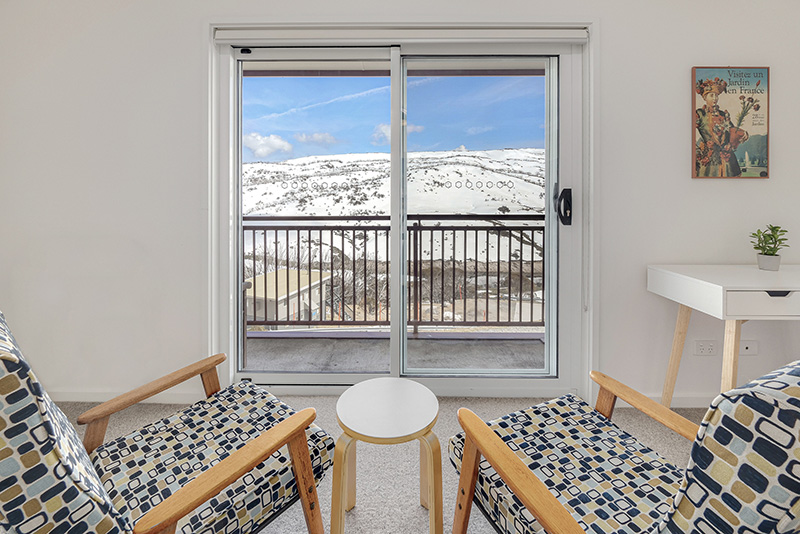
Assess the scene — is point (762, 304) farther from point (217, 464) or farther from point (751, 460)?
point (217, 464)

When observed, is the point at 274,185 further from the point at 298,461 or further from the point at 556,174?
the point at 298,461

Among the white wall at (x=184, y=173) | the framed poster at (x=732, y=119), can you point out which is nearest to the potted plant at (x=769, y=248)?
the white wall at (x=184, y=173)

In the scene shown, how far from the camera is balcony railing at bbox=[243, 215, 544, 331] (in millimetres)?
2338

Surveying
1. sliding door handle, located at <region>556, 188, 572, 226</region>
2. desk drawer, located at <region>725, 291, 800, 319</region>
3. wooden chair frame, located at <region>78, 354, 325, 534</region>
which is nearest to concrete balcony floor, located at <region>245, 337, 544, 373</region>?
sliding door handle, located at <region>556, 188, 572, 226</region>

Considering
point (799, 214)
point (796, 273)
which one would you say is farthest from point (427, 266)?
point (799, 214)

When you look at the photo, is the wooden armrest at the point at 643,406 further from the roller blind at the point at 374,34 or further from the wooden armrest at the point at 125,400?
the roller blind at the point at 374,34

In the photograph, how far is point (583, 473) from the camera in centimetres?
104

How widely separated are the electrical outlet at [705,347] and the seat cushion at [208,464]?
2.09 m

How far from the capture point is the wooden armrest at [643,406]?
1017 mm

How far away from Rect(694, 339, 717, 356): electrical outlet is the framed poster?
904 mm

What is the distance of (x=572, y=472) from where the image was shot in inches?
41.0

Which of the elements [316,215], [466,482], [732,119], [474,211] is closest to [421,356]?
[474,211]

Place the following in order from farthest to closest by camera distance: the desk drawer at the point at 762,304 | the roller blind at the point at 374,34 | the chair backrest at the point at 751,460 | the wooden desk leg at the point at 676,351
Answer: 1. the roller blind at the point at 374,34
2. the wooden desk leg at the point at 676,351
3. the desk drawer at the point at 762,304
4. the chair backrest at the point at 751,460

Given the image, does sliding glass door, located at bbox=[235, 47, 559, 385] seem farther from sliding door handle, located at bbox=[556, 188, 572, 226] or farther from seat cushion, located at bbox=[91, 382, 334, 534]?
seat cushion, located at bbox=[91, 382, 334, 534]
